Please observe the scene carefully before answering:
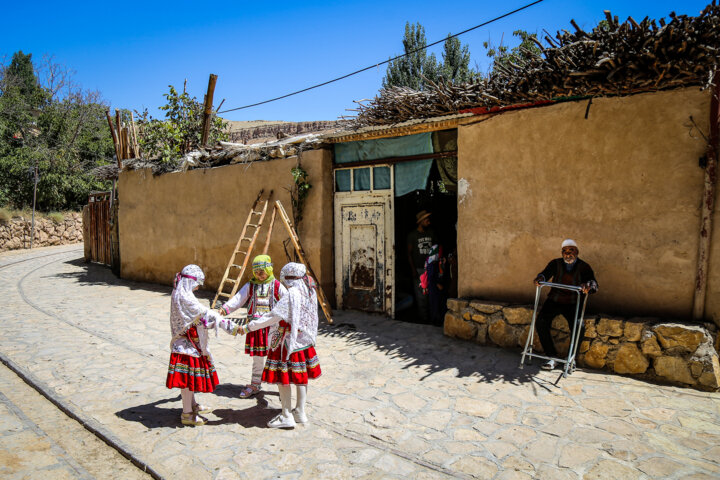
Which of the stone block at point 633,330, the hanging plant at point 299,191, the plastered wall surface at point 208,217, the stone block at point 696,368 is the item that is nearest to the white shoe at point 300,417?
the stone block at point 633,330

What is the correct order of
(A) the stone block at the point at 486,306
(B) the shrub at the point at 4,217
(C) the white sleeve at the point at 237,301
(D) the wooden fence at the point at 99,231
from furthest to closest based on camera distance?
(B) the shrub at the point at 4,217
(D) the wooden fence at the point at 99,231
(A) the stone block at the point at 486,306
(C) the white sleeve at the point at 237,301

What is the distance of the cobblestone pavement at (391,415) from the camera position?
11.6 ft

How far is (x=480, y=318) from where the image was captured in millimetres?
6574

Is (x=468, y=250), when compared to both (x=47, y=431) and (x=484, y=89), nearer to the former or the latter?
(x=484, y=89)

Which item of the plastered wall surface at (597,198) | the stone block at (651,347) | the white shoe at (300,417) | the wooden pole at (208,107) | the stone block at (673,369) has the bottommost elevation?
the white shoe at (300,417)

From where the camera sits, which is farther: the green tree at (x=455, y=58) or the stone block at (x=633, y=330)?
the green tree at (x=455, y=58)

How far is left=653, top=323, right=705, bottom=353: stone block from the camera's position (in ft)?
16.0

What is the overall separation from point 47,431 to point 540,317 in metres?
5.41

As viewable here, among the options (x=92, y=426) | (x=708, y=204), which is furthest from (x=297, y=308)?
(x=708, y=204)

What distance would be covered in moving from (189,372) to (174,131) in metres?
10.1

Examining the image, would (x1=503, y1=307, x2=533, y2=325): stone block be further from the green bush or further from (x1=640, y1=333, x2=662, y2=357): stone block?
the green bush

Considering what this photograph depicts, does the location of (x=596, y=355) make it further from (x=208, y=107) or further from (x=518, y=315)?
(x=208, y=107)

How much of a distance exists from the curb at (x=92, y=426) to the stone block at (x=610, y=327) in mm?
4822

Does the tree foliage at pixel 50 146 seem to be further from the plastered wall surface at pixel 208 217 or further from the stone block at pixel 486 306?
the stone block at pixel 486 306
